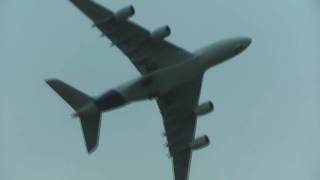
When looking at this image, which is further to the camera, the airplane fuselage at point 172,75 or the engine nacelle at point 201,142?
the engine nacelle at point 201,142

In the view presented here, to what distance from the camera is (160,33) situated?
7931cm

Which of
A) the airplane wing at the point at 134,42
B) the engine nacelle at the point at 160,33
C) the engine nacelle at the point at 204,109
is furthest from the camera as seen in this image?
the engine nacelle at the point at 204,109

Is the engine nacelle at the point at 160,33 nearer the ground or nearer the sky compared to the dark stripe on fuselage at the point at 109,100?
nearer the sky

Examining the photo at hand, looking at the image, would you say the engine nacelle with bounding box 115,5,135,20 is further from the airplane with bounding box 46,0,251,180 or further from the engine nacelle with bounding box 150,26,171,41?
the engine nacelle with bounding box 150,26,171,41

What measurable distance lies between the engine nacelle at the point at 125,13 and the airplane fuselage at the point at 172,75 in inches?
249

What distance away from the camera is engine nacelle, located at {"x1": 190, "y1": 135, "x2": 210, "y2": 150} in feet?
288

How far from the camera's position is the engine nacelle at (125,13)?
77875mm

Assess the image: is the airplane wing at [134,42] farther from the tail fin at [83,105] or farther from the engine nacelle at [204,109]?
the engine nacelle at [204,109]

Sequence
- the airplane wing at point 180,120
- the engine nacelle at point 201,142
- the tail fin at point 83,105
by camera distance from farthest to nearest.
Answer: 1. the engine nacelle at point 201,142
2. the airplane wing at point 180,120
3. the tail fin at point 83,105

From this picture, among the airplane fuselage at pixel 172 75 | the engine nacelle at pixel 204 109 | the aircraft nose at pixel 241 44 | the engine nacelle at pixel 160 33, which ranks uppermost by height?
the engine nacelle at pixel 160 33

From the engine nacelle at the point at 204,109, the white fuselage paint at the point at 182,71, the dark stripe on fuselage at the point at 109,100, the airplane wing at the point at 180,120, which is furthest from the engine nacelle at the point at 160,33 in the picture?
the engine nacelle at the point at 204,109

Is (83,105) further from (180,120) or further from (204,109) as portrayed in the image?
(204,109)

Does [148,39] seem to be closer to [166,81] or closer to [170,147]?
[166,81]

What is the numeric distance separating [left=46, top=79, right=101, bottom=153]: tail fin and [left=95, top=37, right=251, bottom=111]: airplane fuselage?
933 mm
